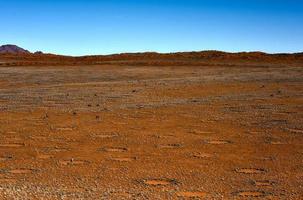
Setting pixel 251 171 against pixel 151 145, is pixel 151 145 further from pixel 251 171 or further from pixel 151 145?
pixel 251 171

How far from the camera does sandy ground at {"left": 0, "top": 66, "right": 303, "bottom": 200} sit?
26.4ft

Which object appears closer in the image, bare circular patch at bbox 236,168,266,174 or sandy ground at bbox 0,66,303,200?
sandy ground at bbox 0,66,303,200

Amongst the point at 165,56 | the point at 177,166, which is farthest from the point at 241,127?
the point at 165,56

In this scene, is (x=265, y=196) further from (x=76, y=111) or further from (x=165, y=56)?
(x=165, y=56)

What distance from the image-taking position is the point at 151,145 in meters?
11.2

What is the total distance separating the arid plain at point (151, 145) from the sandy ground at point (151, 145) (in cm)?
2

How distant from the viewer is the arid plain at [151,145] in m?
8.06

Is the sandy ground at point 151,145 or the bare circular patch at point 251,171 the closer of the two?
the sandy ground at point 151,145

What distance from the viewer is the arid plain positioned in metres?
8.06

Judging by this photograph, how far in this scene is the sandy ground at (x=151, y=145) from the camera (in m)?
8.05

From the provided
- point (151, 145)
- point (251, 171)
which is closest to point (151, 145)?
point (151, 145)

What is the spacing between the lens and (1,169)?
9031mm

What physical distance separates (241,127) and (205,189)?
225 inches

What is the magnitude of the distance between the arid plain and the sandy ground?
2cm
